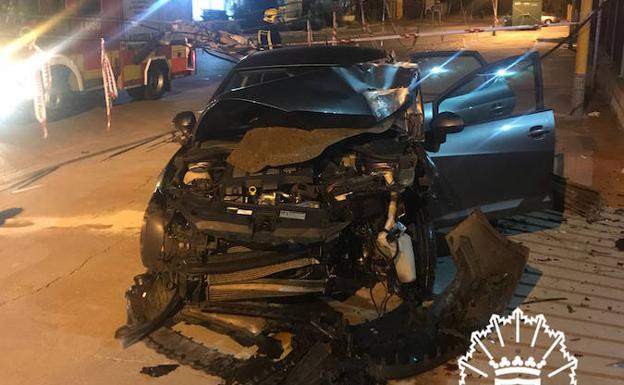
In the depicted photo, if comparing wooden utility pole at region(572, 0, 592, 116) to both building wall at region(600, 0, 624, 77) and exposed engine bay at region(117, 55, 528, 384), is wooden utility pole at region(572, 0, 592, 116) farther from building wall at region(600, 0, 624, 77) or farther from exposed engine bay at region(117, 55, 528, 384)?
exposed engine bay at region(117, 55, 528, 384)

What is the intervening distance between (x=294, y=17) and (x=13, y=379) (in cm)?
3515

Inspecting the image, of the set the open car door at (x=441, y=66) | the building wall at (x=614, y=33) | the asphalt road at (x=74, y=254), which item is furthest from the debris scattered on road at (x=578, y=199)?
the building wall at (x=614, y=33)

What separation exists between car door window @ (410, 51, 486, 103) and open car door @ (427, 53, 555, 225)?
1.95 ft

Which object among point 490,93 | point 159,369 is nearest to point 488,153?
point 490,93

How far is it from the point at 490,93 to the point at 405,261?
2782mm

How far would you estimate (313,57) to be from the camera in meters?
5.74

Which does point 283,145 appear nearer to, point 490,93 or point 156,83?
point 490,93

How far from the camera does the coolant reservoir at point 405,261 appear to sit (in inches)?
168

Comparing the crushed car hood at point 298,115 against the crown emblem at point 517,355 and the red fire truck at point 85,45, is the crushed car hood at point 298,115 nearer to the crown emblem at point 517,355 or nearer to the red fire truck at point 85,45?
the crown emblem at point 517,355

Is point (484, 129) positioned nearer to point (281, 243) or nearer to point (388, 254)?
point (388, 254)

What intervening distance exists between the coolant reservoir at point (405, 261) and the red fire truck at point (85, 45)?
394 inches

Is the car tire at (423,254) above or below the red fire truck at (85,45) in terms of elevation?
below

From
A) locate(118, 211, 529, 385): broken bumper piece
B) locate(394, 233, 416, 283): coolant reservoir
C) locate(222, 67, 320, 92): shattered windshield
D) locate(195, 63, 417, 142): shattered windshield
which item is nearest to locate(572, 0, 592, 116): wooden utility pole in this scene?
locate(195, 63, 417, 142): shattered windshield

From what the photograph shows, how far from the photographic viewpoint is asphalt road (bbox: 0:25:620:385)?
13.3ft
